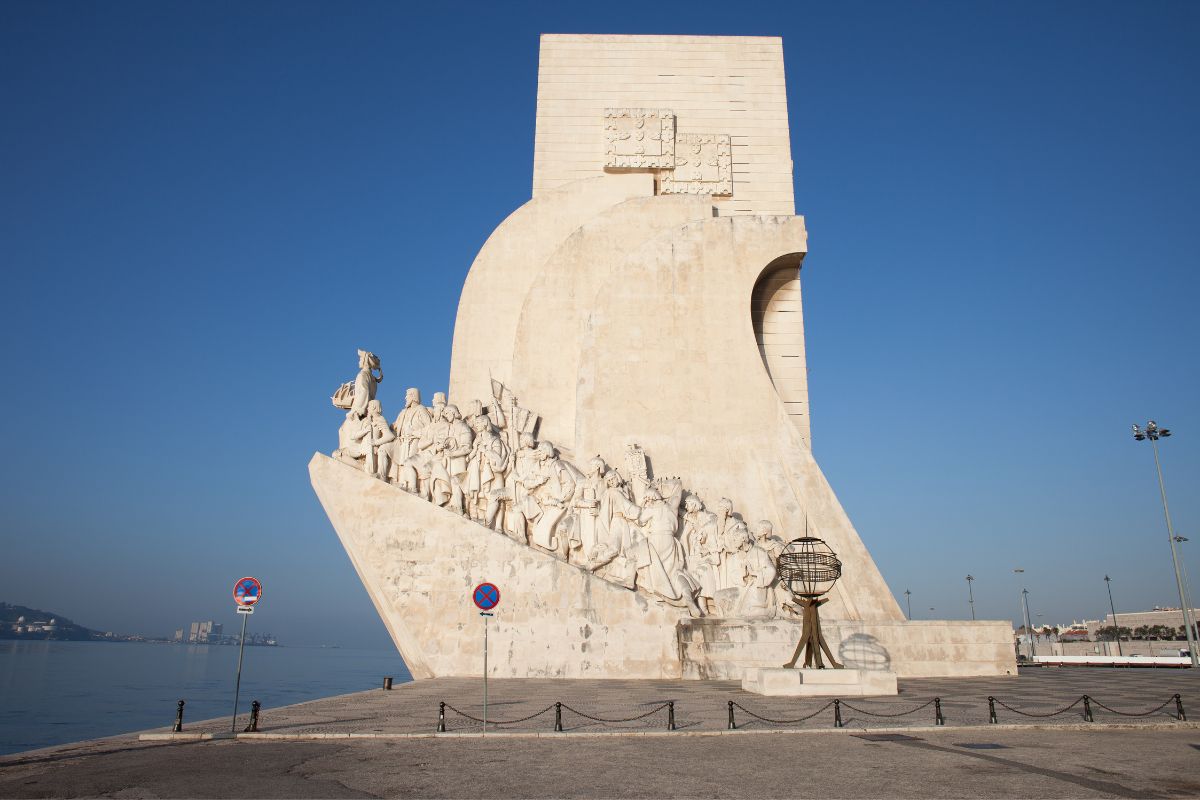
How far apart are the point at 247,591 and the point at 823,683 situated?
19.4ft

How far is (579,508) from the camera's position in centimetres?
1277

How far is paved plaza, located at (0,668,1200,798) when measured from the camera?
4141 millimetres

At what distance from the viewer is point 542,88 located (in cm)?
1955

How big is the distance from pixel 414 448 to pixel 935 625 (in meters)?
8.45

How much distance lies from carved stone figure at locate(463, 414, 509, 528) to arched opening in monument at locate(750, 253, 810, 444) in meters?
6.51

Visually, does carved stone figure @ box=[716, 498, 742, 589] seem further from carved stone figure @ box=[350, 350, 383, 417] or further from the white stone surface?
carved stone figure @ box=[350, 350, 383, 417]

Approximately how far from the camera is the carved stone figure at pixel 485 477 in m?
12.9

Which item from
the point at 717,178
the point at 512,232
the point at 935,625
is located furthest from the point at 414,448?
the point at 717,178

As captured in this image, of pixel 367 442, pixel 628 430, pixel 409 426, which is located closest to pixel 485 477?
pixel 409 426

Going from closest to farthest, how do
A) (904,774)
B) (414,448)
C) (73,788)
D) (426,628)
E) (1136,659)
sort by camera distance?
(73,788) → (904,774) → (426,628) → (414,448) → (1136,659)

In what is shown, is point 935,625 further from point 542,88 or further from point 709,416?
point 542,88

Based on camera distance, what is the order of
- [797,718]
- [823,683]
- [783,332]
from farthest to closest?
1. [783,332]
2. [823,683]
3. [797,718]

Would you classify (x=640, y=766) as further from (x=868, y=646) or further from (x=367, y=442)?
(x=367, y=442)

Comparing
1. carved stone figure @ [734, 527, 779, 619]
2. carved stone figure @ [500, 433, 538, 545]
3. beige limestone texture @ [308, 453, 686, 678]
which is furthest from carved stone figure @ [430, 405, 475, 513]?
carved stone figure @ [734, 527, 779, 619]
